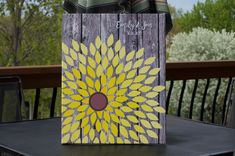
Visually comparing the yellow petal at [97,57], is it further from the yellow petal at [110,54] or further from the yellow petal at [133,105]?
the yellow petal at [133,105]

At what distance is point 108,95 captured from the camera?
125cm

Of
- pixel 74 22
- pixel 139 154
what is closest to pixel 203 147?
pixel 139 154

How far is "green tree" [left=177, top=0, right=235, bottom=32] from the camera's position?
58.4 ft

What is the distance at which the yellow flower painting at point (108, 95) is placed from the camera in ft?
4.08

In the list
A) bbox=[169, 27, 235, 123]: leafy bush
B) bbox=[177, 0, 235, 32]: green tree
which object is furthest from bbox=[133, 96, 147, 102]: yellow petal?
bbox=[177, 0, 235, 32]: green tree

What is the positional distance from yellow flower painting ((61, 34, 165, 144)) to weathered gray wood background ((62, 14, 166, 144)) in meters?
0.01

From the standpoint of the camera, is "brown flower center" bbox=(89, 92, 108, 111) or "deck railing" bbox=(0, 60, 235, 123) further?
"deck railing" bbox=(0, 60, 235, 123)

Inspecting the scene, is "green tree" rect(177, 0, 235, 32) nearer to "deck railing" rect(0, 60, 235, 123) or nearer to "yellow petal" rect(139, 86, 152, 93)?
"deck railing" rect(0, 60, 235, 123)

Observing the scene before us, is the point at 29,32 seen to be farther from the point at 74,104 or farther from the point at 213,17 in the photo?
the point at 74,104

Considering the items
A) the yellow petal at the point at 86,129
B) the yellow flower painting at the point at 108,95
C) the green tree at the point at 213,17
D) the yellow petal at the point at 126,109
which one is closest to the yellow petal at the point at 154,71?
the yellow flower painting at the point at 108,95

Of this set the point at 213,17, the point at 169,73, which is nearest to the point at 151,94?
the point at 169,73

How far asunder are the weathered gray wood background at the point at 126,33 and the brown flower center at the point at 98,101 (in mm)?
129

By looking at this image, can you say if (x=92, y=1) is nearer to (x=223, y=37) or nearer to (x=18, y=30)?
(x=223, y=37)

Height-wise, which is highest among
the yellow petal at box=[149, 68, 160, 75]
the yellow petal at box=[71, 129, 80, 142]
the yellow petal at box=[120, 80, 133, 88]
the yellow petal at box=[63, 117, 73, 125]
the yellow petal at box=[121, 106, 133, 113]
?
the yellow petal at box=[149, 68, 160, 75]
